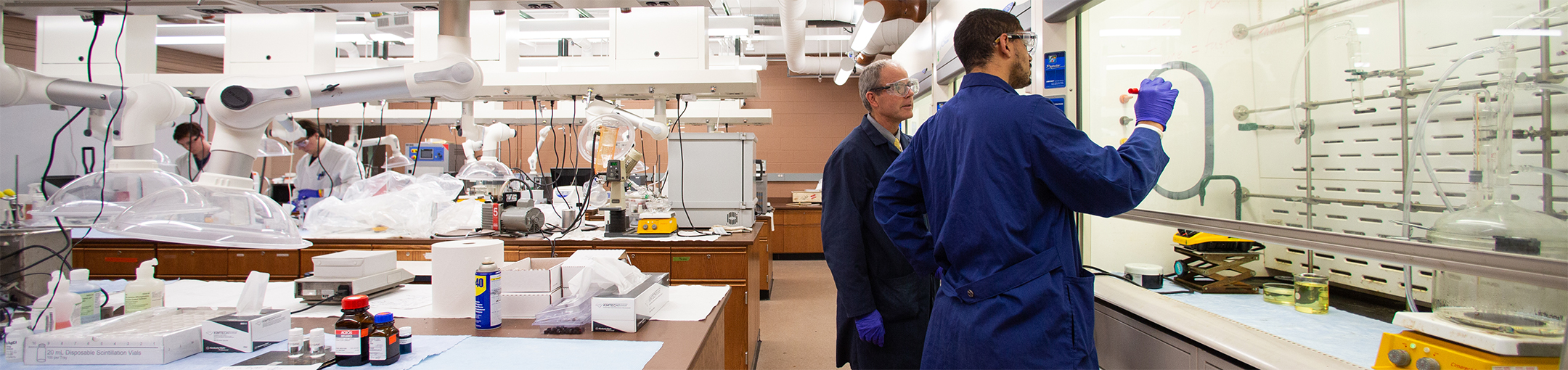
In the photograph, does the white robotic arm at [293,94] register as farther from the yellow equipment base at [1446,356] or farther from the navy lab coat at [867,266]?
the yellow equipment base at [1446,356]

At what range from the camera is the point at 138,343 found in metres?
1.19

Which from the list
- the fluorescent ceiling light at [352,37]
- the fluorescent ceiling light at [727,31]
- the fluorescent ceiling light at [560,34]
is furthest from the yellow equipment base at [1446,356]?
the fluorescent ceiling light at [352,37]

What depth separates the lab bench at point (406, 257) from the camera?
296 centimetres

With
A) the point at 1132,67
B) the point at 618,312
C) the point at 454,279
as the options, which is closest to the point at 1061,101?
the point at 1132,67

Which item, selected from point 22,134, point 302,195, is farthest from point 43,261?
point 22,134

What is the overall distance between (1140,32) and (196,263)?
15.4 ft

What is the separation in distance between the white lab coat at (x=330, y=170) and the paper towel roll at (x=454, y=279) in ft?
11.5

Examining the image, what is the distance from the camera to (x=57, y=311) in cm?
125

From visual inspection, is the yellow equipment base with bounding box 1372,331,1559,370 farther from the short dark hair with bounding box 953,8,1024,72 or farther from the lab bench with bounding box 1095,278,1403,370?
the short dark hair with bounding box 953,8,1024,72

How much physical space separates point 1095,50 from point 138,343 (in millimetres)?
2746

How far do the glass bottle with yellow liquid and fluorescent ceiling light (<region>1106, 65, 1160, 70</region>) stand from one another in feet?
2.61

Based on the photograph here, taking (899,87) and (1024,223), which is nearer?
(1024,223)

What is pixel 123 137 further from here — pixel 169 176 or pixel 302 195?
pixel 302 195

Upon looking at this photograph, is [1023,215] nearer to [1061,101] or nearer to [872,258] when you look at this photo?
[872,258]
